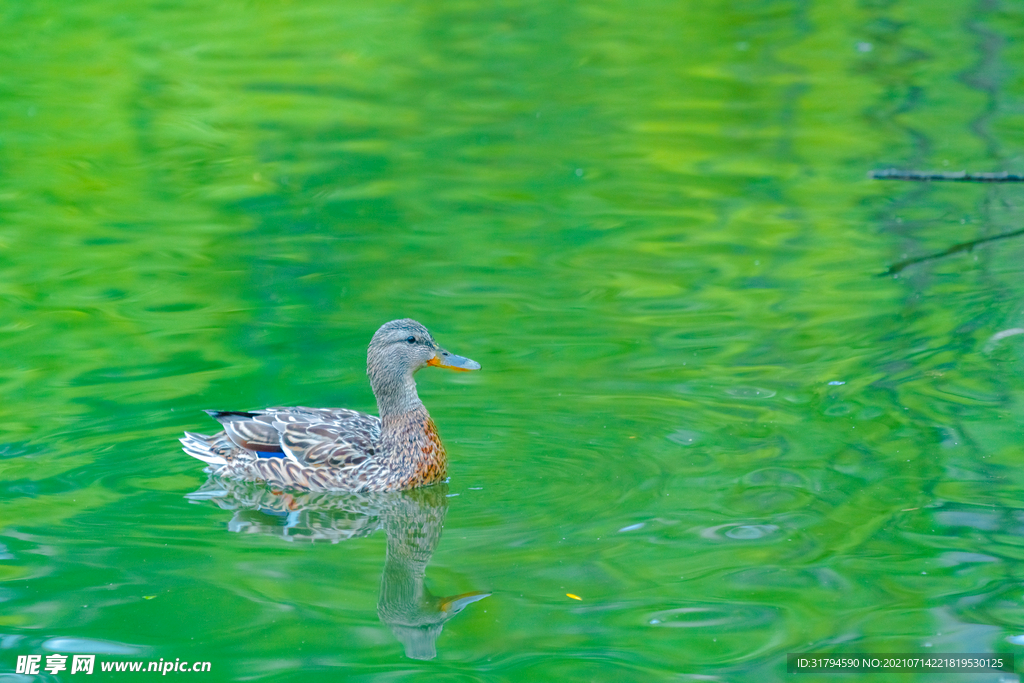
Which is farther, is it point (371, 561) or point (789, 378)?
point (789, 378)

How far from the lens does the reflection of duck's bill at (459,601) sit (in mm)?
5676

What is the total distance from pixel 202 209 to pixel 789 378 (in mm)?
6089

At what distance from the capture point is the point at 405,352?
23.1 feet

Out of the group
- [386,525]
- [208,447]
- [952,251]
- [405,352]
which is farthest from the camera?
[952,251]

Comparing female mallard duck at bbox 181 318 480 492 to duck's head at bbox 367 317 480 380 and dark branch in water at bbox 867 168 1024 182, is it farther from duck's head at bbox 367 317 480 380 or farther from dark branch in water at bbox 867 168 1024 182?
dark branch in water at bbox 867 168 1024 182

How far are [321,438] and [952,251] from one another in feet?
18.6

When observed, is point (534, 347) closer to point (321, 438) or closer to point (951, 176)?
point (321, 438)

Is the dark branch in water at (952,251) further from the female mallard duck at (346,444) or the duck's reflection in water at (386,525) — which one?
the duck's reflection in water at (386,525)

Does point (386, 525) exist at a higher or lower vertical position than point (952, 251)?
higher

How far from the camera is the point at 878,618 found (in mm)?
5480

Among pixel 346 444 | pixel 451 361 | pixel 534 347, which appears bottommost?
pixel 534 347

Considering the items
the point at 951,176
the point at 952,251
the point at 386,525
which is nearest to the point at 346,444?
the point at 386,525

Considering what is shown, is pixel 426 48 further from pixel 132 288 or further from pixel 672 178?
pixel 132 288

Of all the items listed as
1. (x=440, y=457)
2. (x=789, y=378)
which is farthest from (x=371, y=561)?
(x=789, y=378)
